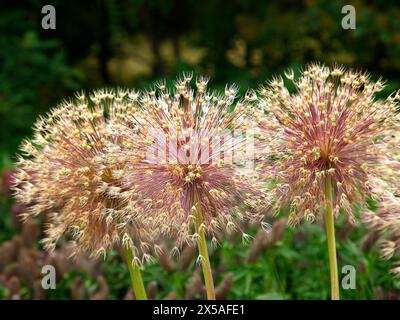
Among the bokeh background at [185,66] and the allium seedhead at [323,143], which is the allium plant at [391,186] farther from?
the bokeh background at [185,66]

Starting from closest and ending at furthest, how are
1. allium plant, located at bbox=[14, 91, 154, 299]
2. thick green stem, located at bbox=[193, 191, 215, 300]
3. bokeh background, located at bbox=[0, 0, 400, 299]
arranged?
thick green stem, located at bbox=[193, 191, 215, 300] < allium plant, located at bbox=[14, 91, 154, 299] < bokeh background, located at bbox=[0, 0, 400, 299]

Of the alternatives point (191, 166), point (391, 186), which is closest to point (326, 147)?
point (391, 186)

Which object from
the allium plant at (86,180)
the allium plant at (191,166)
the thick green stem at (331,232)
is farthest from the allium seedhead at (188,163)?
the thick green stem at (331,232)

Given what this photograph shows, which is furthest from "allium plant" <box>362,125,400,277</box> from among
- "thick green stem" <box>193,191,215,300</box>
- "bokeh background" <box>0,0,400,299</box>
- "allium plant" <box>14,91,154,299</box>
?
"bokeh background" <box>0,0,400,299</box>

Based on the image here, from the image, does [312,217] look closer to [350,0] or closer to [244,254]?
[244,254]

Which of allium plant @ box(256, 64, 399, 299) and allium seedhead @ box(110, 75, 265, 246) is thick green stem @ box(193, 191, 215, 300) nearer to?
allium seedhead @ box(110, 75, 265, 246)

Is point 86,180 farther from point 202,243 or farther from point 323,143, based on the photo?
point 323,143
